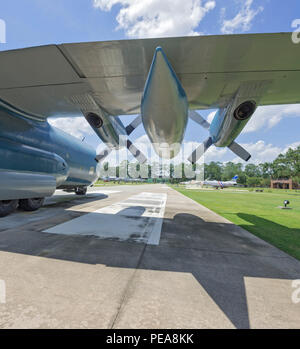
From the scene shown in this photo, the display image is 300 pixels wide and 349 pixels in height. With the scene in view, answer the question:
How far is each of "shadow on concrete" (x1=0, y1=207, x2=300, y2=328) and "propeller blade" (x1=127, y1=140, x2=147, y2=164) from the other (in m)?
2.88

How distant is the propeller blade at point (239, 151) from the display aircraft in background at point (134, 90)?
0.04 metres

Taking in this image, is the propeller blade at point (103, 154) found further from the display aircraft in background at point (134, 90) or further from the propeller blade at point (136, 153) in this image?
the propeller blade at point (136, 153)

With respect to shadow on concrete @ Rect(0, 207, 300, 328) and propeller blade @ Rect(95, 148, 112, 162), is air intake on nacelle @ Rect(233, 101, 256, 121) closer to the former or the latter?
shadow on concrete @ Rect(0, 207, 300, 328)

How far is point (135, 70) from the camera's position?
4461 millimetres

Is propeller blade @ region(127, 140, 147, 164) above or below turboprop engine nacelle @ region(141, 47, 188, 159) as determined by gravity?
below

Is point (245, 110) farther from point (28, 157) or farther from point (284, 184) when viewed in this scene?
point (284, 184)

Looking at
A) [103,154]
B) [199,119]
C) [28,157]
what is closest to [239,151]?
[199,119]

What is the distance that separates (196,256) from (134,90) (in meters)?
4.97

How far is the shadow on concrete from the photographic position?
2.42 metres

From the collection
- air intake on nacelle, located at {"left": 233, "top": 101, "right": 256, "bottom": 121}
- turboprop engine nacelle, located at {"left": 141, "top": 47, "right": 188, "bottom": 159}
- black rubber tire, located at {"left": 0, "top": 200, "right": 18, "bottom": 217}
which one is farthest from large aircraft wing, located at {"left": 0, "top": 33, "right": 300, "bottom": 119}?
black rubber tire, located at {"left": 0, "top": 200, "right": 18, "bottom": 217}

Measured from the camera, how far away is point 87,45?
363 centimetres

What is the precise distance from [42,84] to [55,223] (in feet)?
14.0

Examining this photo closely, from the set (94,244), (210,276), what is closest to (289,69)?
(210,276)

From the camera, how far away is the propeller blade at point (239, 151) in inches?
234
